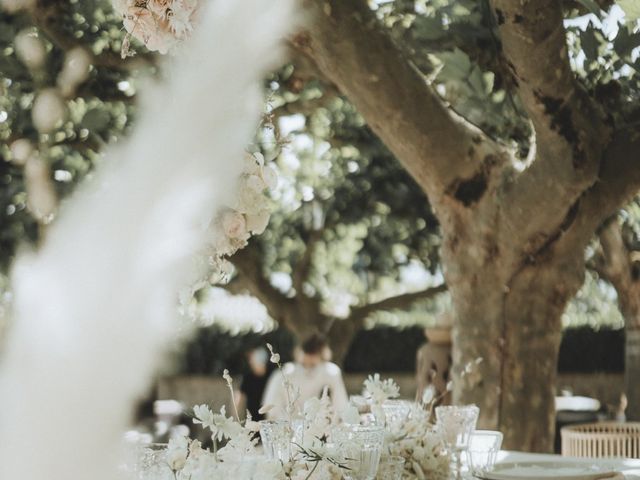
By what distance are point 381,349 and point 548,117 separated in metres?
12.7

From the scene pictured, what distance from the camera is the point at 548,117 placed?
11.9ft

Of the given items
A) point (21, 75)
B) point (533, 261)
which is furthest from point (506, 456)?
point (21, 75)

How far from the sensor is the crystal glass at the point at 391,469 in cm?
236

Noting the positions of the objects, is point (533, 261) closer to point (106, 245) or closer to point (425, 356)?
point (425, 356)

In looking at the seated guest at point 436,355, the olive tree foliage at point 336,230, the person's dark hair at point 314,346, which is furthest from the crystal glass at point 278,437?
the olive tree foliage at point 336,230

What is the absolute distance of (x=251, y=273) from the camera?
37.3ft

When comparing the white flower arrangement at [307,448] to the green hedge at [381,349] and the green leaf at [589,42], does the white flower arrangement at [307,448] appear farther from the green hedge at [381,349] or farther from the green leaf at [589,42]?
the green hedge at [381,349]

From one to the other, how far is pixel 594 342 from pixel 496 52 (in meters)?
11.8

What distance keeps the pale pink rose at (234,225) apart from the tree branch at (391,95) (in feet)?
4.36

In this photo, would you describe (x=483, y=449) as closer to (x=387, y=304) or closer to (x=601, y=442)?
(x=601, y=442)

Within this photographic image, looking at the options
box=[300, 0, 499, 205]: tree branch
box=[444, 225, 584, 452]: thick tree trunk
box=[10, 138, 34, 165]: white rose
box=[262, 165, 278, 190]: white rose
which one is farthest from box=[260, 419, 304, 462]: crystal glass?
box=[10, 138, 34, 165]: white rose

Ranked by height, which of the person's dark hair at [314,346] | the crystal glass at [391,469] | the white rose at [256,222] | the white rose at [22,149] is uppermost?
the white rose at [22,149]

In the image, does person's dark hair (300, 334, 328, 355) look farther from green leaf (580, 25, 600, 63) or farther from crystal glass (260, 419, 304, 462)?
crystal glass (260, 419, 304, 462)

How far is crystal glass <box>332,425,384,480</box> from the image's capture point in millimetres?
2209
